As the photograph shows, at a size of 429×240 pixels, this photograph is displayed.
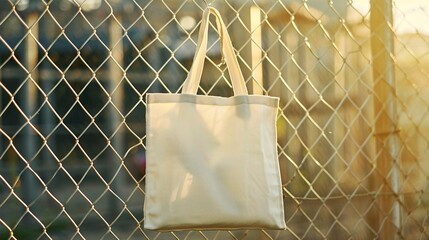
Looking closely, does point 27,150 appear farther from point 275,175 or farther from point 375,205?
point 375,205

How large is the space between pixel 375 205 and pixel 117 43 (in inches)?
28.0

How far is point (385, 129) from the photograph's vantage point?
1.50m

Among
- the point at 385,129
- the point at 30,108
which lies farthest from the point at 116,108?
the point at 385,129

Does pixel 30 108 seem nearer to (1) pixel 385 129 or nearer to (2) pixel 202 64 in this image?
(2) pixel 202 64

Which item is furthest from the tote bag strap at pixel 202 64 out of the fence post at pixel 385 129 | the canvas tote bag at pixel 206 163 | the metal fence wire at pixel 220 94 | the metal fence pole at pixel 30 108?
the fence post at pixel 385 129

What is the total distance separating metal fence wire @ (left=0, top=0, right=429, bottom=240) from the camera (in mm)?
1175

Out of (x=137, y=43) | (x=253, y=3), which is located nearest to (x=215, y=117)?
(x=137, y=43)

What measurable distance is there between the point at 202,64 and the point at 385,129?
21.8 inches

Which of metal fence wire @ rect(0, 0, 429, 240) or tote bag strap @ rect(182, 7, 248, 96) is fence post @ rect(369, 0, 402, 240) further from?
tote bag strap @ rect(182, 7, 248, 96)

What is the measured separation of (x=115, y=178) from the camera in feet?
4.04

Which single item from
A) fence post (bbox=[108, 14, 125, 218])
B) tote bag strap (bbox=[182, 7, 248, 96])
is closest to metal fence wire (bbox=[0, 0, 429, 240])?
fence post (bbox=[108, 14, 125, 218])

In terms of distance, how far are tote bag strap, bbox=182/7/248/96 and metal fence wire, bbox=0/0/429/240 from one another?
0.12 metres

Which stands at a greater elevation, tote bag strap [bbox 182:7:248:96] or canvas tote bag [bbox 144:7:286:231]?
tote bag strap [bbox 182:7:248:96]

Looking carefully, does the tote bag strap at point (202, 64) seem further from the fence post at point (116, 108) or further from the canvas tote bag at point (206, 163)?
the fence post at point (116, 108)
